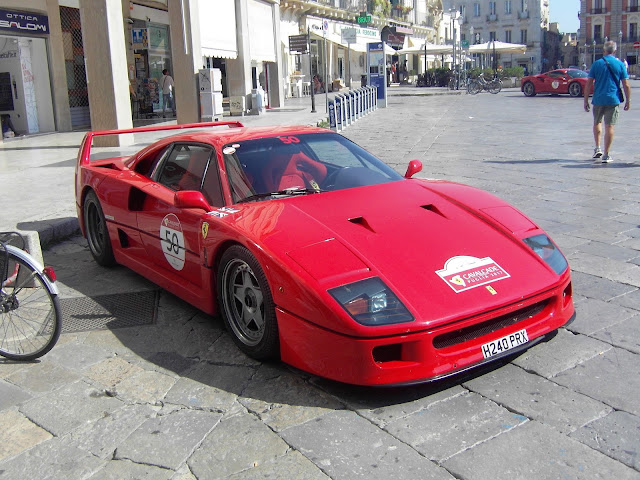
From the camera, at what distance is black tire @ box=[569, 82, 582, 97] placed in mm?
27281

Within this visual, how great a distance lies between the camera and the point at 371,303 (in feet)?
9.40

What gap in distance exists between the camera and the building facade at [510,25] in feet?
257

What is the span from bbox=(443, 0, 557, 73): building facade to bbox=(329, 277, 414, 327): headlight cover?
3122 inches

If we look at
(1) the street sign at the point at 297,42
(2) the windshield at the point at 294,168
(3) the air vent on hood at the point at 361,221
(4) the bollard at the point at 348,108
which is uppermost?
(1) the street sign at the point at 297,42

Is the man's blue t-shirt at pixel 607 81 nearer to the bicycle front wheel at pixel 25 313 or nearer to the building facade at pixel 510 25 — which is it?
the bicycle front wheel at pixel 25 313

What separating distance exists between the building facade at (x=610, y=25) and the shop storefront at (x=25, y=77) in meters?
75.7

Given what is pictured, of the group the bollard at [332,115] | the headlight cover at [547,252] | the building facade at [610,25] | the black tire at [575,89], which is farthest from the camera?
the building facade at [610,25]

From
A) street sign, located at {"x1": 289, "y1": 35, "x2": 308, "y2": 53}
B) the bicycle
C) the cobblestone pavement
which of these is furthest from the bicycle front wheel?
street sign, located at {"x1": 289, "y1": 35, "x2": 308, "y2": 53}

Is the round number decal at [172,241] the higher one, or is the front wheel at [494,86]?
the front wheel at [494,86]

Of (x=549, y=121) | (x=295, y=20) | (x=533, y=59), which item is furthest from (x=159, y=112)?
(x=533, y=59)

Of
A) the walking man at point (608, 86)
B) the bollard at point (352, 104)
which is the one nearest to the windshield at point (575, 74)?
the bollard at point (352, 104)

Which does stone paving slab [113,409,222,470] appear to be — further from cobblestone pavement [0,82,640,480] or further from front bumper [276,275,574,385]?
front bumper [276,275,574,385]

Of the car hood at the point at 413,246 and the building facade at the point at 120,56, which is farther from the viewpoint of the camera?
the building facade at the point at 120,56

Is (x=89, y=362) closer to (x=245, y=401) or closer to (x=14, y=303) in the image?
(x=14, y=303)
